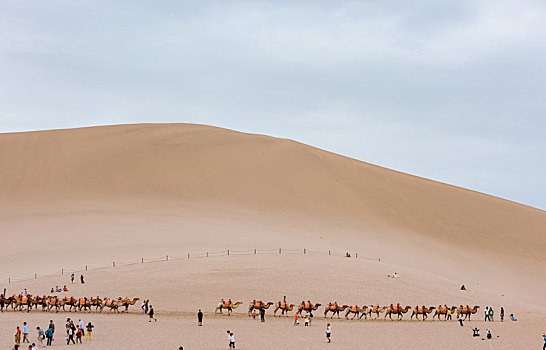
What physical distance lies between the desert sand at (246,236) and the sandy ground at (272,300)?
148 millimetres

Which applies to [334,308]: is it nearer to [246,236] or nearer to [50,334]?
[50,334]

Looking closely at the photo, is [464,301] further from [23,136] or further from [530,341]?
[23,136]

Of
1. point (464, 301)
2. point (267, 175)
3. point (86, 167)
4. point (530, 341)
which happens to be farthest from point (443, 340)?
point (86, 167)

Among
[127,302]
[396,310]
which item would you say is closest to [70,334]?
[127,302]

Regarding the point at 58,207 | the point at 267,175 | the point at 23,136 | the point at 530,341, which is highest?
the point at 23,136

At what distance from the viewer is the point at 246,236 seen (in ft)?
214

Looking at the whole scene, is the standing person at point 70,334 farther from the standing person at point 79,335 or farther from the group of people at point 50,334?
the standing person at point 79,335

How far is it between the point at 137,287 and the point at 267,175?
44117 mm

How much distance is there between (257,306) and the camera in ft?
133

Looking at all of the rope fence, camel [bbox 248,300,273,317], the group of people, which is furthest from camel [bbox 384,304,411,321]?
the group of people

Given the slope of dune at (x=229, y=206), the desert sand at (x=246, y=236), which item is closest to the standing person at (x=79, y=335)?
the desert sand at (x=246, y=236)

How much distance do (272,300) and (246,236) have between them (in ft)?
65.8

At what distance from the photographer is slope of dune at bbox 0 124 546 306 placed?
65500 mm

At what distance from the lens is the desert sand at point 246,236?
39.0m
